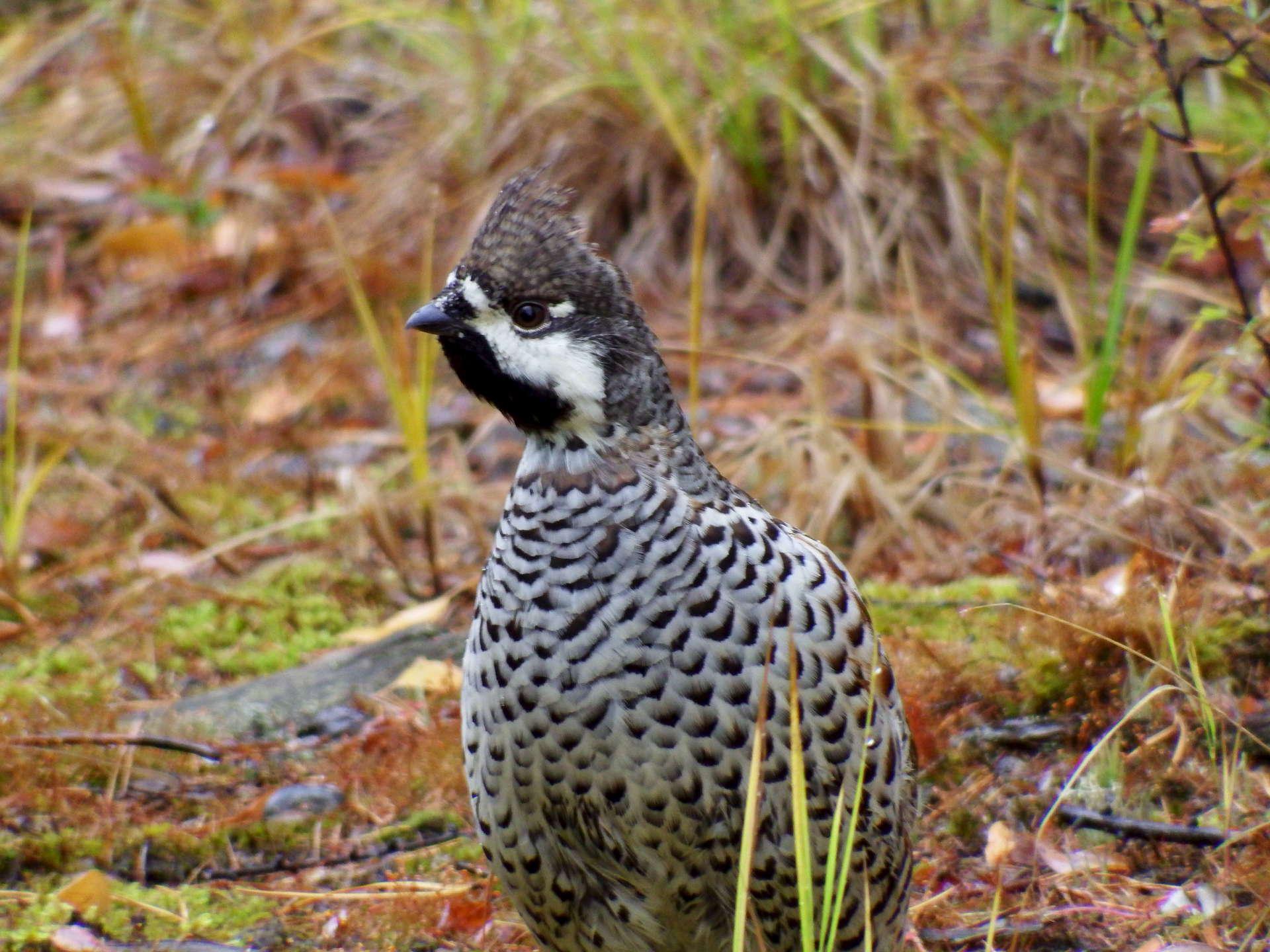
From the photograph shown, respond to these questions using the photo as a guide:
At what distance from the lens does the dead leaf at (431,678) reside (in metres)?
3.95

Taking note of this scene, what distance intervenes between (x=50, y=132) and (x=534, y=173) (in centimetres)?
606

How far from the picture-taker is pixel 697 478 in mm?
2727

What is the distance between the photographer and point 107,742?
3.59 m

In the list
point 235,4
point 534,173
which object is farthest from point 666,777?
point 235,4

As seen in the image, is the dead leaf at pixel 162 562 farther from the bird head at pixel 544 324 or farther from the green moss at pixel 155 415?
the bird head at pixel 544 324

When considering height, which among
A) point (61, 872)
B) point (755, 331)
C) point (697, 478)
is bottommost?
point (61, 872)

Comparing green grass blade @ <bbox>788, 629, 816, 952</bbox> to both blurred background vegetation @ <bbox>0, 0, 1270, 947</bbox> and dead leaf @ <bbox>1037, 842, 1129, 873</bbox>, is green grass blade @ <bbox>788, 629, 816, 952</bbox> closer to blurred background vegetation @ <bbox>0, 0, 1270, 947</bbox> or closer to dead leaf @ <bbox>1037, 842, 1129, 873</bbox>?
blurred background vegetation @ <bbox>0, 0, 1270, 947</bbox>

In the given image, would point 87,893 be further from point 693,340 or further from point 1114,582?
point 1114,582

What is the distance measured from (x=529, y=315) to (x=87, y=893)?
5.07 feet

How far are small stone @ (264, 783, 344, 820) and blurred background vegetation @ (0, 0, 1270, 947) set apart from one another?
0.07 meters

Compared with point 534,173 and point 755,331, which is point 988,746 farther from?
point 755,331

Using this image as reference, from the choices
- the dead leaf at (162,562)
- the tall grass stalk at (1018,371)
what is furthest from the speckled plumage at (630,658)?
the dead leaf at (162,562)

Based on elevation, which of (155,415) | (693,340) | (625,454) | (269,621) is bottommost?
(269,621)

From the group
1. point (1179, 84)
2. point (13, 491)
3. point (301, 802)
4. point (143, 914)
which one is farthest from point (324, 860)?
point (1179, 84)
